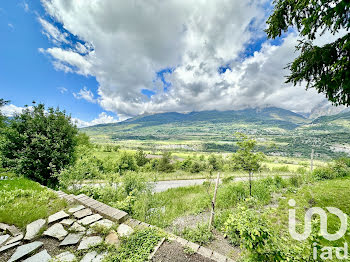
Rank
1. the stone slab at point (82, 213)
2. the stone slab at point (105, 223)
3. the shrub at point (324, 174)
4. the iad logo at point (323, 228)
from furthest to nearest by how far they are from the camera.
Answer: the shrub at point (324, 174), the stone slab at point (82, 213), the stone slab at point (105, 223), the iad logo at point (323, 228)

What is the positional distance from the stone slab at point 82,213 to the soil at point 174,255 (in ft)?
7.54

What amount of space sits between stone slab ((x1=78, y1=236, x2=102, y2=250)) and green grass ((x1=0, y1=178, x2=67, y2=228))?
1.68 meters

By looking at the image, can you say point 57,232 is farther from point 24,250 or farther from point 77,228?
point 24,250

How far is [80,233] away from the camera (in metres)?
3.04

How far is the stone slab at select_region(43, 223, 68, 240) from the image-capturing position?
9.57 feet

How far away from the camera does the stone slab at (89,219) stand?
10.9 ft

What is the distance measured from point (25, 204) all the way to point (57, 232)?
1.95 m

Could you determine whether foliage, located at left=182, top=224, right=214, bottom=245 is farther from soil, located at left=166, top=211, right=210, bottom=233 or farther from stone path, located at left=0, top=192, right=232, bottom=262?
stone path, located at left=0, top=192, right=232, bottom=262

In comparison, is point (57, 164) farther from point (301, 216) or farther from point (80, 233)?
point (301, 216)

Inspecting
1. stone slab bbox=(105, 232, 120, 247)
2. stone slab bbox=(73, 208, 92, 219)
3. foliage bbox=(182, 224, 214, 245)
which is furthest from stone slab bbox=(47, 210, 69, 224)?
foliage bbox=(182, 224, 214, 245)

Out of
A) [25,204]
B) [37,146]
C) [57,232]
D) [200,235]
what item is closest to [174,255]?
[200,235]

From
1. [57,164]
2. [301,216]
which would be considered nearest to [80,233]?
[57,164]

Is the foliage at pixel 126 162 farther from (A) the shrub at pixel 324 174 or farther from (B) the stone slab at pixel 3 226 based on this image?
(A) the shrub at pixel 324 174

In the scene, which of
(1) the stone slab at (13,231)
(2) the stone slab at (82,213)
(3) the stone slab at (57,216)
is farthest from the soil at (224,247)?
(1) the stone slab at (13,231)
